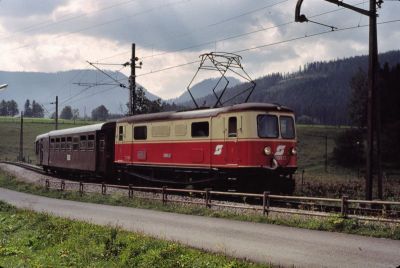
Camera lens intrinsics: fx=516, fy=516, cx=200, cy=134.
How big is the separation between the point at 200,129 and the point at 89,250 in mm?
10925

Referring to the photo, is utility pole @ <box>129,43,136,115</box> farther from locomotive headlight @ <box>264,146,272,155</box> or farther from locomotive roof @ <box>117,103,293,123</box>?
locomotive headlight @ <box>264,146,272,155</box>

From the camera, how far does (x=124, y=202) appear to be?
23703 millimetres

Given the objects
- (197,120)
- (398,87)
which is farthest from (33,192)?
(398,87)

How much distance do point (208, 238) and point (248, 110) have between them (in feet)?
27.3

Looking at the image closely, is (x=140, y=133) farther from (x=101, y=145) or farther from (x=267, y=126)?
(x=267, y=126)

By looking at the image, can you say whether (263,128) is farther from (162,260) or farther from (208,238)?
(162,260)

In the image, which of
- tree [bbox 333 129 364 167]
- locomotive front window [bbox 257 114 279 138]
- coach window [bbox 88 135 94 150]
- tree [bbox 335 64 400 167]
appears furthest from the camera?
tree [bbox 333 129 364 167]

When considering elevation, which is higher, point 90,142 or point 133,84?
point 133,84

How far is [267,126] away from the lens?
69.5 feet

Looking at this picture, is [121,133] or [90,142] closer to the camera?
[121,133]

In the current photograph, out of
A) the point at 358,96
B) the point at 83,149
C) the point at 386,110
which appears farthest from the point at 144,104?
the point at 358,96

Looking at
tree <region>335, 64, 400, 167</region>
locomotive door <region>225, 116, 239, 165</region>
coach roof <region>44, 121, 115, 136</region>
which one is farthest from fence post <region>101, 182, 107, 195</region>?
tree <region>335, 64, 400, 167</region>

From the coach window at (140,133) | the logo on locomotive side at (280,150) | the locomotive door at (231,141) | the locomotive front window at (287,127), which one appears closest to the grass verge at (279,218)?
the locomotive door at (231,141)

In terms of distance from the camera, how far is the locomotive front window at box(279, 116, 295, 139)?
21.8 meters
